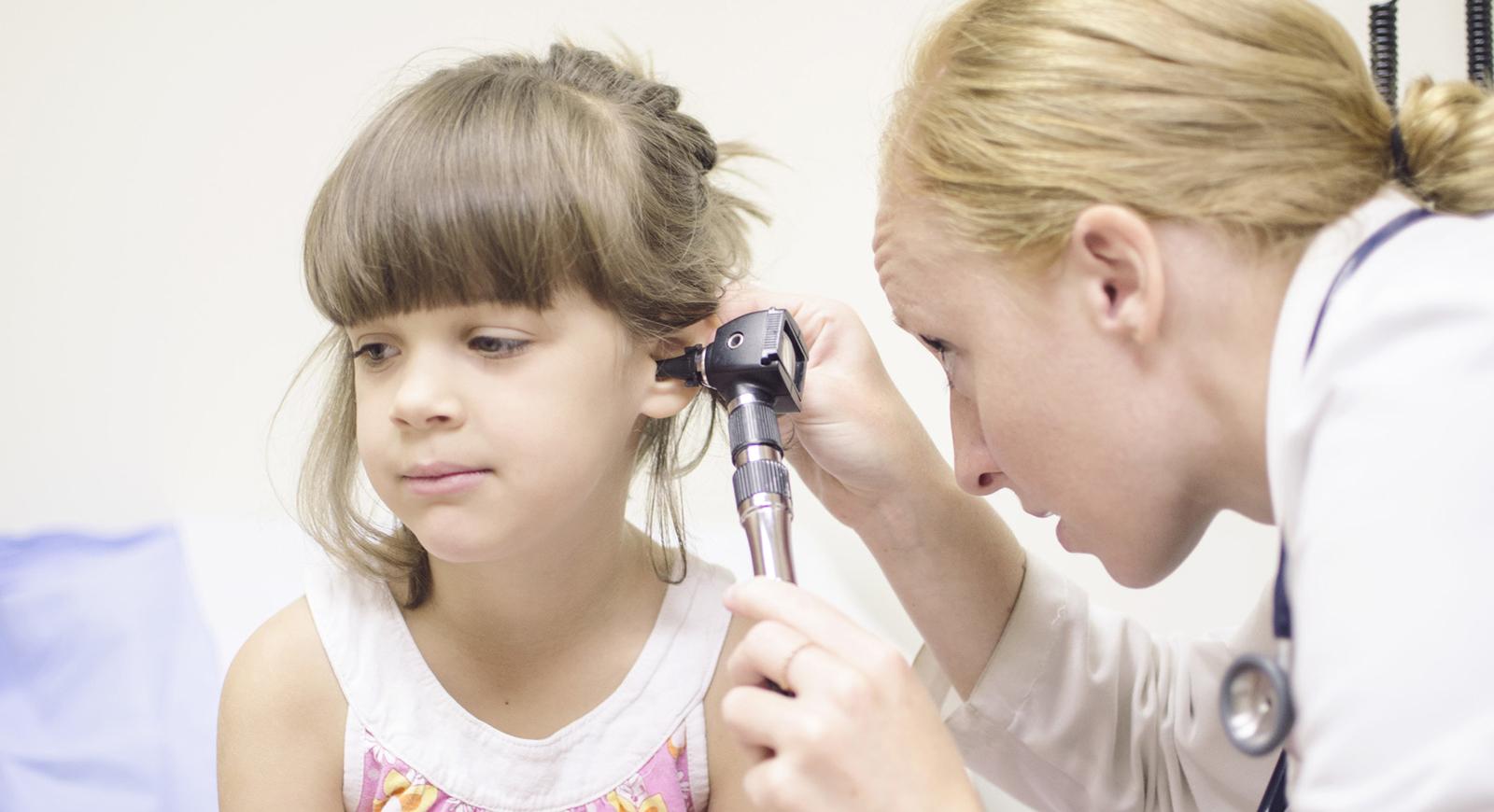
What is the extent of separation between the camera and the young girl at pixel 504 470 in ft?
2.99

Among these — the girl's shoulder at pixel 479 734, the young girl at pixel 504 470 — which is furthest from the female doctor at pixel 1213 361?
the girl's shoulder at pixel 479 734

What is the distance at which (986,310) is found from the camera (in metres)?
0.85

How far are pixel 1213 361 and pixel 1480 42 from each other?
70 centimetres

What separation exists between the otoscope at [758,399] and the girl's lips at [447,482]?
19cm

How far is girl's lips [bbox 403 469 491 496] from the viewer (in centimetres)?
91

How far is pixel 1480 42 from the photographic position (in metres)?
1.22

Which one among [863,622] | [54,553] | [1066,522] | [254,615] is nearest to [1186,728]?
[1066,522]

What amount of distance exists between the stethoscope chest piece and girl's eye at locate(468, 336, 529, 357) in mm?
527

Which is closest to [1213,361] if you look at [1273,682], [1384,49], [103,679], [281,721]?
[1273,682]

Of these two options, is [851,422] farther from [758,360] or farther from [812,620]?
[812,620]

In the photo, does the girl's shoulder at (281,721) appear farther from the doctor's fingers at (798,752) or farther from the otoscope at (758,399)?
the doctor's fingers at (798,752)

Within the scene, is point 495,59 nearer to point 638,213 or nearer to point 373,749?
point 638,213

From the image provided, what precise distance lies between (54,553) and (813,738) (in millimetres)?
1124

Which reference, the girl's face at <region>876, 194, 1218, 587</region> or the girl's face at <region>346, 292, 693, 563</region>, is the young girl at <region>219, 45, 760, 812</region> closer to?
the girl's face at <region>346, 292, 693, 563</region>
